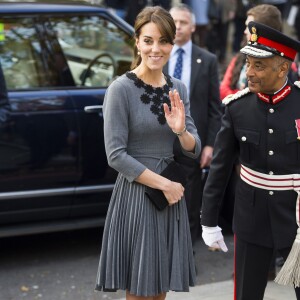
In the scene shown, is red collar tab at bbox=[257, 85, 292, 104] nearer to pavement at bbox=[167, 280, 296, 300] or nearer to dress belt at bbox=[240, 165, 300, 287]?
dress belt at bbox=[240, 165, 300, 287]

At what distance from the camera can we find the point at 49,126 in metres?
4.95

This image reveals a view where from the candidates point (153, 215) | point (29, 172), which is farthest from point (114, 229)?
point (29, 172)

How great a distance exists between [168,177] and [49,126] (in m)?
1.78

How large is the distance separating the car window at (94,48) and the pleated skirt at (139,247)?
2153 millimetres

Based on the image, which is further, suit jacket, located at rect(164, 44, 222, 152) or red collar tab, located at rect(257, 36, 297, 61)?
suit jacket, located at rect(164, 44, 222, 152)

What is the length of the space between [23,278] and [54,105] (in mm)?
1216

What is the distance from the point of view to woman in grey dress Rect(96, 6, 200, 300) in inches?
129

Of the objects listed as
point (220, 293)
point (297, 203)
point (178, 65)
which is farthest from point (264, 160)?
point (178, 65)

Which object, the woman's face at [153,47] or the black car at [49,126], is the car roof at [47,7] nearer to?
the black car at [49,126]

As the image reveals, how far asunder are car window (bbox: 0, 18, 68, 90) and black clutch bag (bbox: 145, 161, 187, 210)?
6.52 ft

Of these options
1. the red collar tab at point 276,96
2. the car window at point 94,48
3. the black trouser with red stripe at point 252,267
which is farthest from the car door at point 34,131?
the red collar tab at point 276,96

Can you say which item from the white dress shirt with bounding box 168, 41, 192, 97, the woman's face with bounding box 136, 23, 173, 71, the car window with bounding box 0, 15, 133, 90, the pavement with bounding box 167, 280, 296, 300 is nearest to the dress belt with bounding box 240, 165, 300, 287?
the woman's face with bounding box 136, 23, 173, 71

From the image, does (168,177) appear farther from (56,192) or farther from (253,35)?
(56,192)

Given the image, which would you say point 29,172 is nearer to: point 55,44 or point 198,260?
point 55,44
